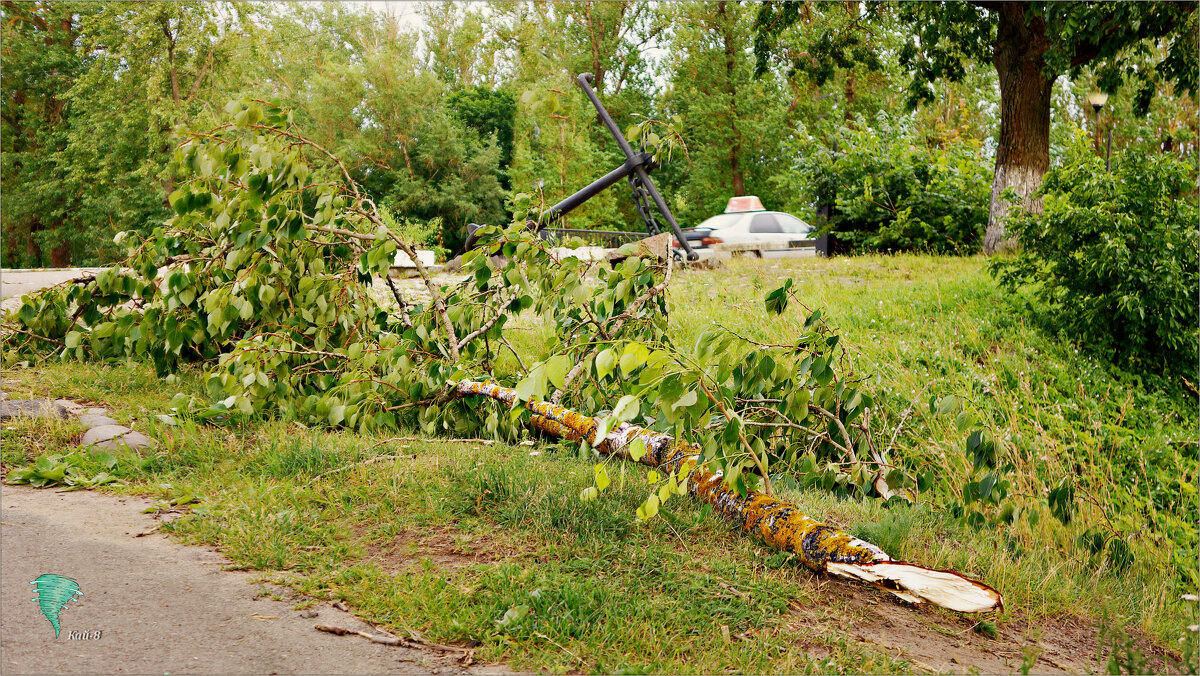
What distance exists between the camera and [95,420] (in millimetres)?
4109

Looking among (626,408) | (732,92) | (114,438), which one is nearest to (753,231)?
(732,92)

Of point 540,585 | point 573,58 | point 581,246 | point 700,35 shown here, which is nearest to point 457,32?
point 573,58

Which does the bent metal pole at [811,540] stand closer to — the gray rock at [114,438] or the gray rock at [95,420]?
the gray rock at [114,438]

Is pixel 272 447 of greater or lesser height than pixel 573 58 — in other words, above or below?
below

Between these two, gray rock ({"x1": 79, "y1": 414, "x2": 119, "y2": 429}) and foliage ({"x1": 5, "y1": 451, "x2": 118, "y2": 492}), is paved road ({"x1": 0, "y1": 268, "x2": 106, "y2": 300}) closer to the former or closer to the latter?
gray rock ({"x1": 79, "y1": 414, "x2": 119, "y2": 429})

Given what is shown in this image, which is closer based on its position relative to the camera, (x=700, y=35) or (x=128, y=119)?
(x=128, y=119)

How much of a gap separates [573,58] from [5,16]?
1740 cm

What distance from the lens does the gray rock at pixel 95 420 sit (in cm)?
406

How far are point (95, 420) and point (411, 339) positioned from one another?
5.56ft

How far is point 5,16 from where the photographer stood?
22797mm

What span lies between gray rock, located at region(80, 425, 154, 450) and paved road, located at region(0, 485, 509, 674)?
0.82 m

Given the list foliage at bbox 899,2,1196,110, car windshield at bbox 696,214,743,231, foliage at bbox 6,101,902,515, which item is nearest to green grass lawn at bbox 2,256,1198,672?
foliage at bbox 6,101,902,515

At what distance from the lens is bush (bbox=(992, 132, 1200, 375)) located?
21.3 ft

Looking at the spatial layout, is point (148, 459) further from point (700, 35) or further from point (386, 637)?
point (700, 35)
